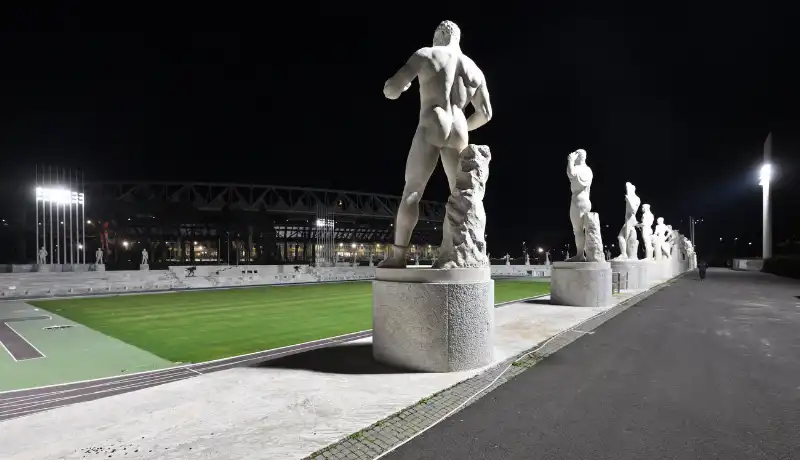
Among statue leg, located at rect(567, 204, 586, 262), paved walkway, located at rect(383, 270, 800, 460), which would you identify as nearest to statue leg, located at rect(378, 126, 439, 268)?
paved walkway, located at rect(383, 270, 800, 460)

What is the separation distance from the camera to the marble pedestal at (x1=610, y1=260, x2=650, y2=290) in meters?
17.6

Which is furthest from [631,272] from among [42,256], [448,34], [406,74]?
[42,256]

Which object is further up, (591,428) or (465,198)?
(465,198)

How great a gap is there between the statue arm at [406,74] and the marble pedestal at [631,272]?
14.6 metres

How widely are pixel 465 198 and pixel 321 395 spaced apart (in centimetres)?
280

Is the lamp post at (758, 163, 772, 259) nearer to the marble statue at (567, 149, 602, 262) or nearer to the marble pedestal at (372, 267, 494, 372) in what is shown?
the marble statue at (567, 149, 602, 262)

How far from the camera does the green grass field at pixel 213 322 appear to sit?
750 cm

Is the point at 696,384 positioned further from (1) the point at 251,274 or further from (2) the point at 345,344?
(1) the point at 251,274

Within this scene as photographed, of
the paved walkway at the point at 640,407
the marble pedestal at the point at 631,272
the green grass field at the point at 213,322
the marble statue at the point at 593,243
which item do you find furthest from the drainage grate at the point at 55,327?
the marble pedestal at the point at 631,272

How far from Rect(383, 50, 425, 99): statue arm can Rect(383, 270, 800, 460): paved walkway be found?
3.66m

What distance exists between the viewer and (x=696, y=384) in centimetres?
473

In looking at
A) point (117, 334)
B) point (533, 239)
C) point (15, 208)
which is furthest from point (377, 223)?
point (117, 334)

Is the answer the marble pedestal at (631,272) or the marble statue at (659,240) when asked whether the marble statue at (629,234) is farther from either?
the marble statue at (659,240)

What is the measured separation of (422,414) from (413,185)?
281cm
